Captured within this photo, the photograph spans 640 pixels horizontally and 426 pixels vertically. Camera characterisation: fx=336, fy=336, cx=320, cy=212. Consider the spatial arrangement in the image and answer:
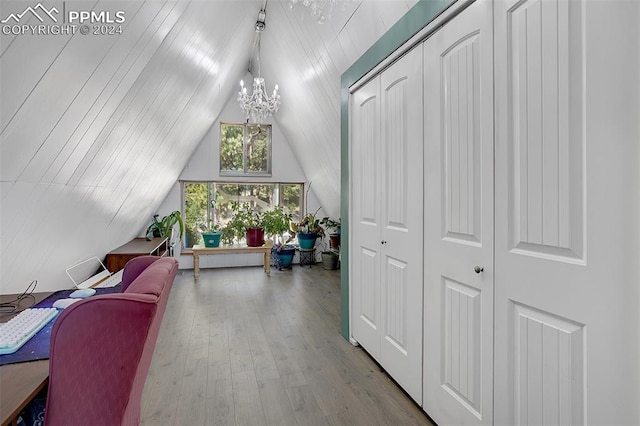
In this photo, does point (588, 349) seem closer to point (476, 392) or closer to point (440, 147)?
point (476, 392)

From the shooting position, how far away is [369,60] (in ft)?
7.81

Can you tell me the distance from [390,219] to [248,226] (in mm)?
3726

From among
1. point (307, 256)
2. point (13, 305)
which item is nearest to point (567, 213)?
point (13, 305)

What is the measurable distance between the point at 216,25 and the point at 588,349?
3283 mm

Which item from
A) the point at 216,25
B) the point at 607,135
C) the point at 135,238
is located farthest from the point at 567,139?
the point at 135,238

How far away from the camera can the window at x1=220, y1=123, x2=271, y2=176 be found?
19.1ft

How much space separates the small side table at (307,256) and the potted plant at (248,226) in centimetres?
85

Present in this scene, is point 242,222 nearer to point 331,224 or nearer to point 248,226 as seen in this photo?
point 248,226

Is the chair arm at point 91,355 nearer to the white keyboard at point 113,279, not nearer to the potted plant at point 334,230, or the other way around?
the white keyboard at point 113,279

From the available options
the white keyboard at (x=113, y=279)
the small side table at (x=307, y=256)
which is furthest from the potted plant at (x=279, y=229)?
the white keyboard at (x=113, y=279)

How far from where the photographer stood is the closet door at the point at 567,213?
0.94 m

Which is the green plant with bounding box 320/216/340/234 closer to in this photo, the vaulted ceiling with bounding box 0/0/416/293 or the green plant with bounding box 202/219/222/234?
the vaulted ceiling with bounding box 0/0/416/293

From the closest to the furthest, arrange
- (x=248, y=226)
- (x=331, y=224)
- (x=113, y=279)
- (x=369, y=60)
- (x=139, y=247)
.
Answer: (x=369, y=60) < (x=113, y=279) < (x=139, y=247) < (x=248, y=226) < (x=331, y=224)

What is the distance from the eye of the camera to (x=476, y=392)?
1466 millimetres
